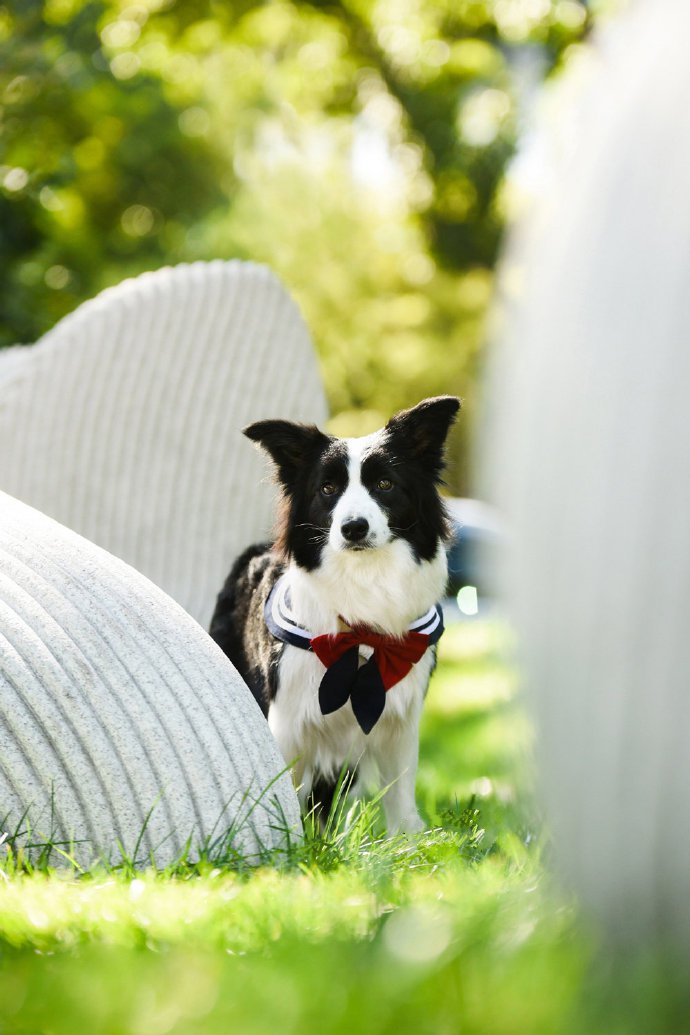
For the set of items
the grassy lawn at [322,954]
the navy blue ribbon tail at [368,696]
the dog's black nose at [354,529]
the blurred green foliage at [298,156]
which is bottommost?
the navy blue ribbon tail at [368,696]

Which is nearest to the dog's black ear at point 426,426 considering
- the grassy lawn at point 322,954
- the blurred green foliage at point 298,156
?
the grassy lawn at point 322,954

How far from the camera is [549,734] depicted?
1397 mm

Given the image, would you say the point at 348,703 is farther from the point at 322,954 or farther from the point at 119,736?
the point at 322,954

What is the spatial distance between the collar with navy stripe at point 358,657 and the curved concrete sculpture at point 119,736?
80 centimetres

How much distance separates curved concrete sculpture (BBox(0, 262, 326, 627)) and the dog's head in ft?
3.77

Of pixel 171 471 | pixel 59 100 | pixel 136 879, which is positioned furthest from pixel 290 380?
pixel 59 100

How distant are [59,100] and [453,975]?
39.7 ft

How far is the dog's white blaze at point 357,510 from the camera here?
3354mm

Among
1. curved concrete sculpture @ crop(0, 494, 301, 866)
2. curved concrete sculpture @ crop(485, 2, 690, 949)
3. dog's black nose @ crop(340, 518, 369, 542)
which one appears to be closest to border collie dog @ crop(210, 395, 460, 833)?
dog's black nose @ crop(340, 518, 369, 542)

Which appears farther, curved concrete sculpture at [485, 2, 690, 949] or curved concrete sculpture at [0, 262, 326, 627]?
curved concrete sculpture at [0, 262, 326, 627]

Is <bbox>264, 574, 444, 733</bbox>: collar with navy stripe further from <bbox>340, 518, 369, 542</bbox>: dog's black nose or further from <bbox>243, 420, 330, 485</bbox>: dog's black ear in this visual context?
<bbox>243, 420, 330, 485</bbox>: dog's black ear

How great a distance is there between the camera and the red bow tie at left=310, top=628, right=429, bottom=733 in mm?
3227

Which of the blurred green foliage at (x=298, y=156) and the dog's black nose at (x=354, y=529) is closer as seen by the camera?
the dog's black nose at (x=354, y=529)

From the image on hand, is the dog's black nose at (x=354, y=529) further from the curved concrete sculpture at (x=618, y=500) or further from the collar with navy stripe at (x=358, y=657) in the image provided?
the curved concrete sculpture at (x=618, y=500)
